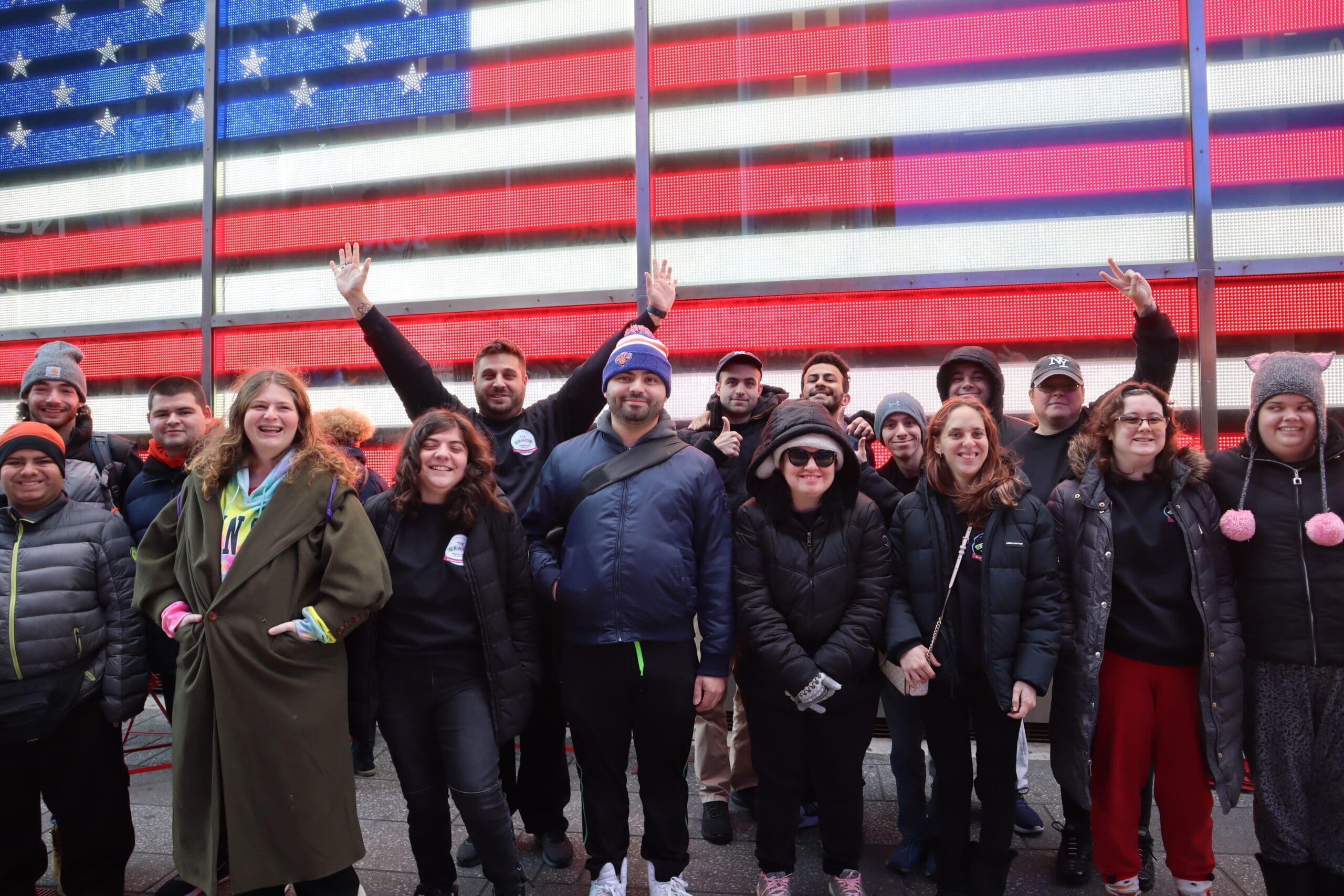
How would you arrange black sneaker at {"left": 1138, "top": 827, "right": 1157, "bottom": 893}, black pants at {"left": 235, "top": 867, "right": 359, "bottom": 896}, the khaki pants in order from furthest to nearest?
1. the khaki pants
2. black sneaker at {"left": 1138, "top": 827, "right": 1157, "bottom": 893}
3. black pants at {"left": 235, "top": 867, "right": 359, "bottom": 896}

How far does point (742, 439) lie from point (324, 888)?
8.37ft

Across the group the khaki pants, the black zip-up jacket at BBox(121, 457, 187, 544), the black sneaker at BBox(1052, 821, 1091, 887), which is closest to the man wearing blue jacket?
the khaki pants

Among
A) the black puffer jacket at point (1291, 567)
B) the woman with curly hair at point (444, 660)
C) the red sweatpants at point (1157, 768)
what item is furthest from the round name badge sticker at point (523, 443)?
the black puffer jacket at point (1291, 567)

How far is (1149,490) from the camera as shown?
9.38ft

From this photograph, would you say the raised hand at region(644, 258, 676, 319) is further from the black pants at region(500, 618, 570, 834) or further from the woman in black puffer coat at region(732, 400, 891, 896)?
the black pants at region(500, 618, 570, 834)

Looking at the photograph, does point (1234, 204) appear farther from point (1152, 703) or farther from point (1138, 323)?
point (1152, 703)

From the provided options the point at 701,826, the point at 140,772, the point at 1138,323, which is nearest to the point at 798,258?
the point at 1138,323

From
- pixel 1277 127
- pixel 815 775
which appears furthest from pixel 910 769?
pixel 1277 127

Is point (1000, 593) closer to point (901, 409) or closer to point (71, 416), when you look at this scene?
point (901, 409)

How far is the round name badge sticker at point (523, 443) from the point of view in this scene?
11.4ft

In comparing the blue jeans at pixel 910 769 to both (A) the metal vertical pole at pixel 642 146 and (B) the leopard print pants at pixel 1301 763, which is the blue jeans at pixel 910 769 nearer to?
(B) the leopard print pants at pixel 1301 763

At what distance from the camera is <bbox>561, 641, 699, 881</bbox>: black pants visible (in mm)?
2777

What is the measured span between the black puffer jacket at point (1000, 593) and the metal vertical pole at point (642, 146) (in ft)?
8.65

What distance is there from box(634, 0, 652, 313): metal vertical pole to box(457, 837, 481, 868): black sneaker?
3324 millimetres
